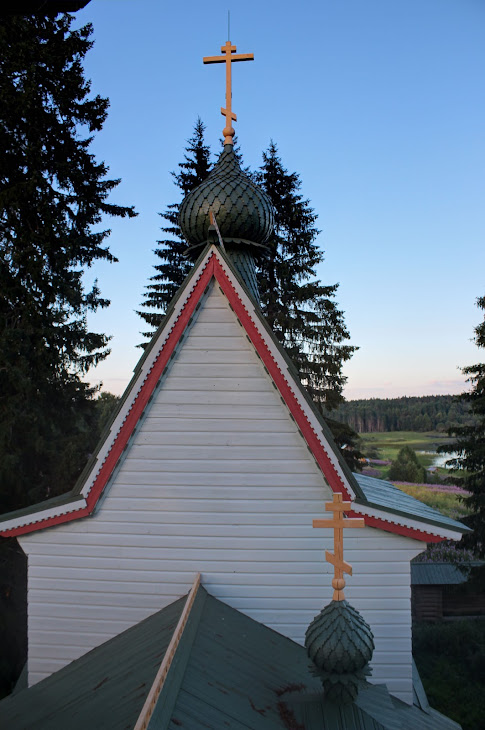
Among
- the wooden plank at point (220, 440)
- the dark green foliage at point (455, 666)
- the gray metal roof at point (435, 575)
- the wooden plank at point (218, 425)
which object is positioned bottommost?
the dark green foliage at point (455, 666)

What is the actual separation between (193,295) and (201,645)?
3516mm

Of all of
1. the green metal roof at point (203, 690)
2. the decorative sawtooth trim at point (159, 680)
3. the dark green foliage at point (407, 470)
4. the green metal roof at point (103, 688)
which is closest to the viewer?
the decorative sawtooth trim at point (159, 680)

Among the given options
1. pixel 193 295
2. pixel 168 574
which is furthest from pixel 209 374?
pixel 168 574

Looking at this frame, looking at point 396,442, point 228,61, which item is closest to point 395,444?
point 396,442

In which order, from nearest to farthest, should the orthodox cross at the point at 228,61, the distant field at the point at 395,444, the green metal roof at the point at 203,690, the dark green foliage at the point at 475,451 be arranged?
1. the green metal roof at the point at 203,690
2. the orthodox cross at the point at 228,61
3. the dark green foliage at the point at 475,451
4. the distant field at the point at 395,444

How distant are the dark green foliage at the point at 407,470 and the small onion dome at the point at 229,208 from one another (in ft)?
120

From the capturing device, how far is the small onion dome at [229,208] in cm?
811

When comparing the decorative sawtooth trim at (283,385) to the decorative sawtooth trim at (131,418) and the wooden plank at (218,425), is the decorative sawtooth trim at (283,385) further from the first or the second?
the decorative sawtooth trim at (131,418)

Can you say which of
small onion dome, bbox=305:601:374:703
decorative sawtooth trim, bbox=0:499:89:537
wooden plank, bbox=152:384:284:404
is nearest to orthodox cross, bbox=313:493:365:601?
small onion dome, bbox=305:601:374:703

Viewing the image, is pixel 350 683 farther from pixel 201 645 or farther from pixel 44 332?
pixel 44 332

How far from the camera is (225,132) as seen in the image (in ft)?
26.1

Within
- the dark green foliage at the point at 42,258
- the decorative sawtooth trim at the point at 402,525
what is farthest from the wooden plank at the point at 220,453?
the dark green foliage at the point at 42,258

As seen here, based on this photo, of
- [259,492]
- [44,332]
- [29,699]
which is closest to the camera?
[29,699]

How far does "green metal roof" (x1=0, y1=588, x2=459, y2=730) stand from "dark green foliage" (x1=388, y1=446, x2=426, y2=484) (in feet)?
123
